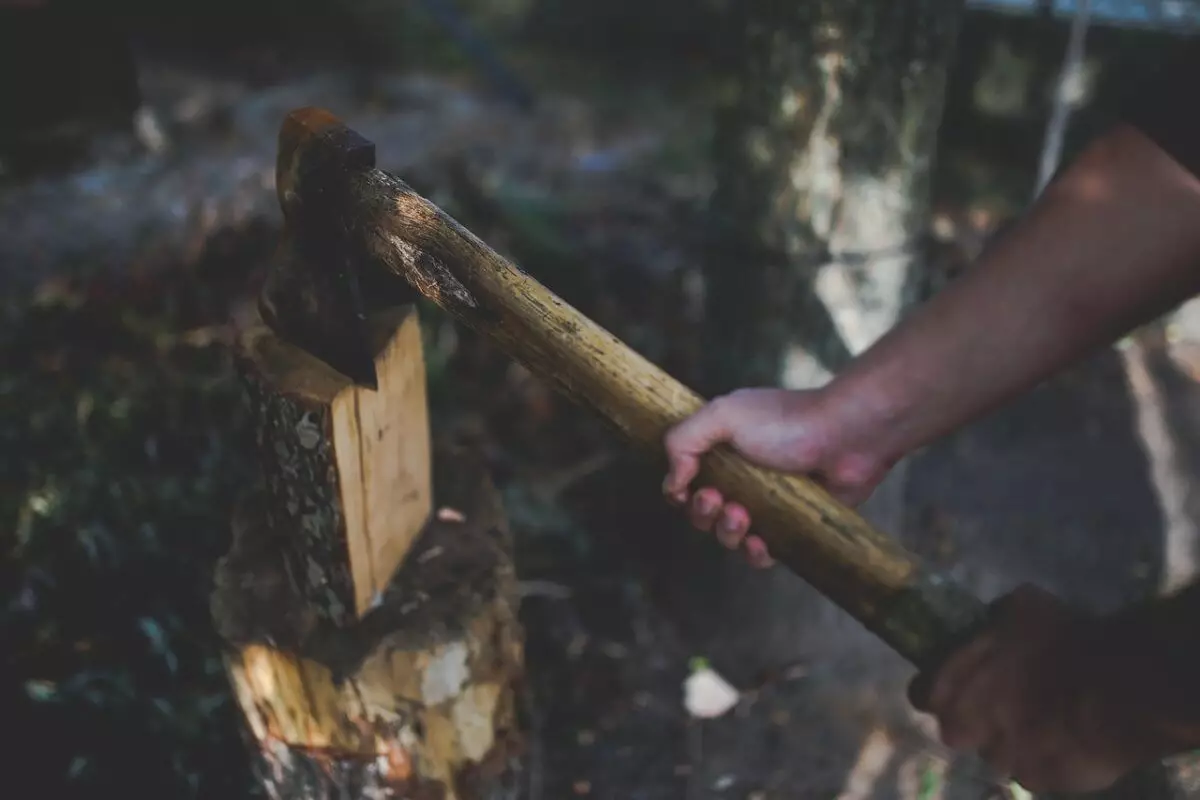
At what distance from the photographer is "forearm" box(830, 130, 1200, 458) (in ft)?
5.04

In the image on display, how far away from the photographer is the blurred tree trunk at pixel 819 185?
90.7 inches

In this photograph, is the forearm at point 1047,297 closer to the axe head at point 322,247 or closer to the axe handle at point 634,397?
the axe handle at point 634,397

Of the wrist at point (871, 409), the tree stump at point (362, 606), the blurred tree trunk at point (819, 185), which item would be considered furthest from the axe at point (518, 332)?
the blurred tree trunk at point (819, 185)

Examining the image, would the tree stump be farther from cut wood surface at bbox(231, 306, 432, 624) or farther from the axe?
the axe

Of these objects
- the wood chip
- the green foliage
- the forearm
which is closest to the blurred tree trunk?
the forearm

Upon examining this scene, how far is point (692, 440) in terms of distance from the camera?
156cm

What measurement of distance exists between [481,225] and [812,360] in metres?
2.18

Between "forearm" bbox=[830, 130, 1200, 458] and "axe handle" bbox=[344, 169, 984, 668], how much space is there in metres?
0.33

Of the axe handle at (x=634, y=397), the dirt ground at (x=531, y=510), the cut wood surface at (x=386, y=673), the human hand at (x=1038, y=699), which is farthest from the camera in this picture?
the dirt ground at (x=531, y=510)

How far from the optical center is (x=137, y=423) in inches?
129

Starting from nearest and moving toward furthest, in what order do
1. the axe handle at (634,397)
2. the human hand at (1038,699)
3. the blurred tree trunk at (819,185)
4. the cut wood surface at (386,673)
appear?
the human hand at (1038,699) < the axe handle at (634,397) < the cut wood surface at (386,673) < the blurred tree trunk at (819,185)

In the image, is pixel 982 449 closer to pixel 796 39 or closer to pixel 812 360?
pixel 812 360

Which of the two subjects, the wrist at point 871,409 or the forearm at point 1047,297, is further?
the wrist at point 871,409

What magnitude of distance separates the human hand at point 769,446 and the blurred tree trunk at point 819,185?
2.57 feet
